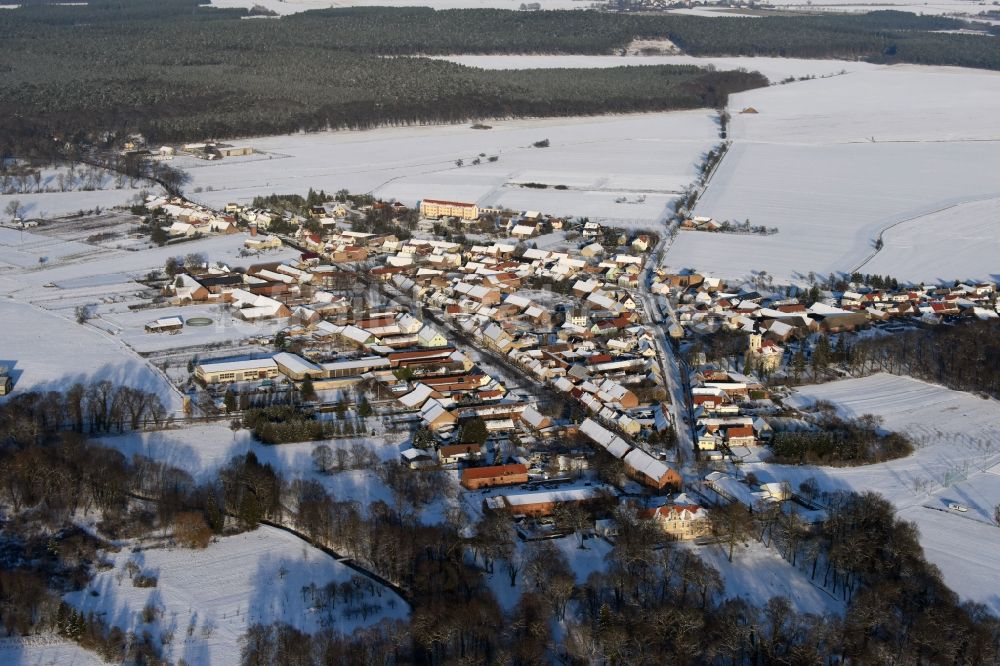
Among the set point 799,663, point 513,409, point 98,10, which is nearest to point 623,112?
point 513,409

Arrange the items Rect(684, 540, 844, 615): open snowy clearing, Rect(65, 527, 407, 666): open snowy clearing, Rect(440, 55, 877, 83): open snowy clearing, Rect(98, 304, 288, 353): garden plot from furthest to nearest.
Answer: Rect(440, 55, 877, 83): open snowy clearing → Rect(98, 304, 288, 353): garden plot → Rect(684, 540, 844, 615): open snowy clearing → Rect(65, 527, 407, 666): open snowy clearing

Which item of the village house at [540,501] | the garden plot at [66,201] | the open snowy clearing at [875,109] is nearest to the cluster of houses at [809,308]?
the village house at [540,501]

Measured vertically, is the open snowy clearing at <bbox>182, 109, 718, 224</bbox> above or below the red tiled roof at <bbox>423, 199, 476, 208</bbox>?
below

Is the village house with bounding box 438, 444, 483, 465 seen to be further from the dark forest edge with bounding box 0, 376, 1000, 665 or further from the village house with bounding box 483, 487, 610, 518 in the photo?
the village house with bounding box 483, 487, 610, 518

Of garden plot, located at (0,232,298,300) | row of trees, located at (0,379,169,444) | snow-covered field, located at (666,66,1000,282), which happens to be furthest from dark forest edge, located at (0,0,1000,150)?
row of trees, located at (0,379,169,444)

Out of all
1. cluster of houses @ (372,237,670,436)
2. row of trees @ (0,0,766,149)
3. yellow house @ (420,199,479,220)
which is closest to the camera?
cluster of houses @ (372,237,670,436)

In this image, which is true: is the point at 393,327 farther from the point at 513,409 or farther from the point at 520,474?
the point at 520,474

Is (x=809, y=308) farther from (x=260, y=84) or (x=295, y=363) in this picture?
(x=260, y=84)
